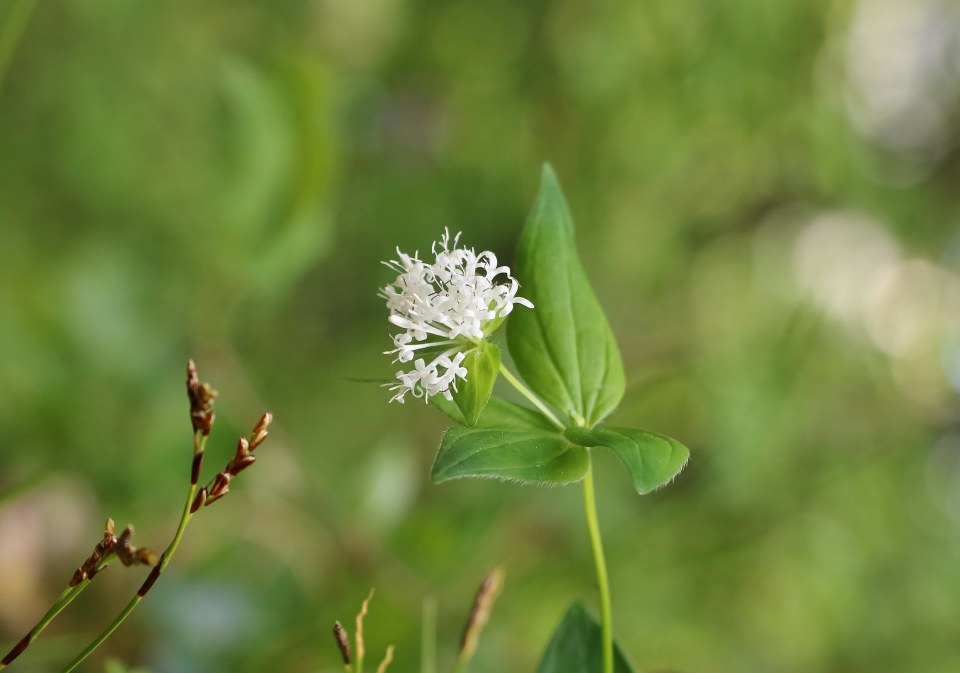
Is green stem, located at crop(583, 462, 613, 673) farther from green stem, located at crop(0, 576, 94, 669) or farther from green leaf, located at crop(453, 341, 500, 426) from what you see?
green stem, located at crop(0, 576, 94, 669)

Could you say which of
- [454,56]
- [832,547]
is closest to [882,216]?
[832,547]

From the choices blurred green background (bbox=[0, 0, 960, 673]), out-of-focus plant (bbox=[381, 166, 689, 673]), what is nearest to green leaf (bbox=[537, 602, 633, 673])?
out-of-focus plant (bbox=[381, 166, 689, 673])

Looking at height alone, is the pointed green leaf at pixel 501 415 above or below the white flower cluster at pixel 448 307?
below

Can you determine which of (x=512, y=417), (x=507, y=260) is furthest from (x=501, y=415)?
(x=507, y=260)

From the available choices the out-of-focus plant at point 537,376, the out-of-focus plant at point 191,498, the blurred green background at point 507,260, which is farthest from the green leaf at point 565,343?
the blurred green background at point 507,260

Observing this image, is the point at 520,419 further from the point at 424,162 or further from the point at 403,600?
the point at 424,162

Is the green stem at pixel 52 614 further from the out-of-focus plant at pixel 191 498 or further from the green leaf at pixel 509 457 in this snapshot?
the green leaf at pixel 509 457

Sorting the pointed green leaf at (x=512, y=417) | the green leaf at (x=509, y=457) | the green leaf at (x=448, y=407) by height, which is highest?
the pointed green leaf at (x=512, y=417)
